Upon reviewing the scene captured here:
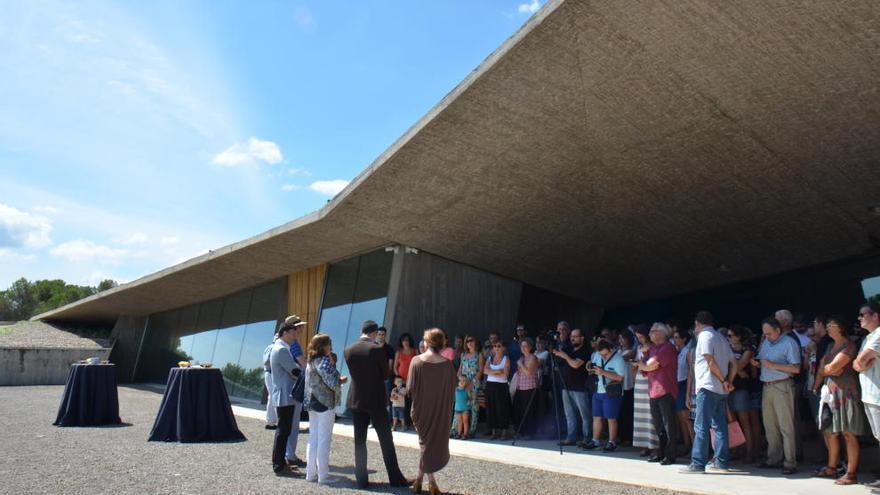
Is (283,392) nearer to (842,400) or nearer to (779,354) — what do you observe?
(779,354)

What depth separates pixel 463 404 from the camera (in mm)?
9180

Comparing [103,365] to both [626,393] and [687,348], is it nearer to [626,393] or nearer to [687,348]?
[626,393]

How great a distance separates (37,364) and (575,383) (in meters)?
20.6

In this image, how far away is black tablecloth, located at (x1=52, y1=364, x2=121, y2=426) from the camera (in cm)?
927

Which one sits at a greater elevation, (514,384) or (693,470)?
(514,384)

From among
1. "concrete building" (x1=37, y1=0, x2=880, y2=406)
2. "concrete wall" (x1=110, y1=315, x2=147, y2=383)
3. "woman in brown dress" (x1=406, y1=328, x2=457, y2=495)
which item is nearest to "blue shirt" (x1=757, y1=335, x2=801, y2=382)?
"concrete building" (x1=37, y1=0, x2=880, y2=406)

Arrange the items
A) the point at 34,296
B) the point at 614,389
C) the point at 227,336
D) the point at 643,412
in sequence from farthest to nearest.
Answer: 1. the point at 34,296
2. the point at 227,336
3. the point at 614,389
4. the point at 643,412

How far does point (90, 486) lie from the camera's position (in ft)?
16.8

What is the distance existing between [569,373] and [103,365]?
282 inches

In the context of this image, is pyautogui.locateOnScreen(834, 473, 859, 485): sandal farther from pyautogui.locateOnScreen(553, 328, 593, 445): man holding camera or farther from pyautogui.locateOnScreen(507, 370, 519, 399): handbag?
pyautogui.locateOnScreen(507, 370, 519, 399): handbag

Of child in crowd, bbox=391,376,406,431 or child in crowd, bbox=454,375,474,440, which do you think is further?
child in crowd, bbox=391,376,406,431

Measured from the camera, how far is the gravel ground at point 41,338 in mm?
21891

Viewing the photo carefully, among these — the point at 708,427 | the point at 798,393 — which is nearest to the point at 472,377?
the point at 708,427

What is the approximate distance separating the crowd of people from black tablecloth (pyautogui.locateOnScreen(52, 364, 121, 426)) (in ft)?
8.57
